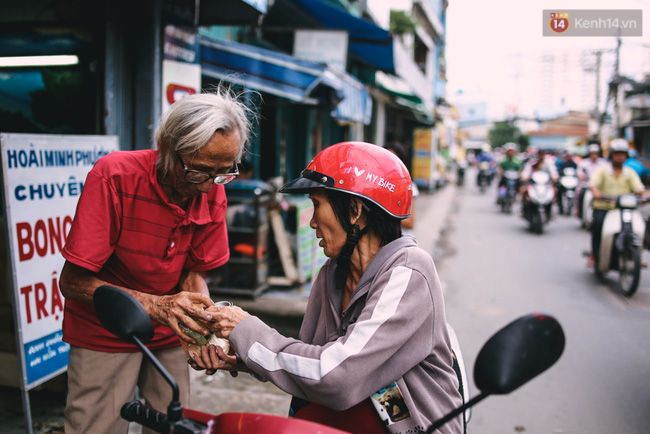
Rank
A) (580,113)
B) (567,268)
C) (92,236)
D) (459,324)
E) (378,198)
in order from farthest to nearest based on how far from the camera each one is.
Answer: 1. (580,113)
2. (567,268)
3. (459,324)
4. (92,236)
5. (378,198)

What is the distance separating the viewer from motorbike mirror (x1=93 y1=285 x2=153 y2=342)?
4.26ft

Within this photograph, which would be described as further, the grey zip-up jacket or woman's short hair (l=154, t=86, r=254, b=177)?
woman's short hair (l=154, t=86, r=254, b=177)

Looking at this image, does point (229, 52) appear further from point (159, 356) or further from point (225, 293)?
point (159, 356)

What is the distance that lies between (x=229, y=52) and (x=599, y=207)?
553 centimetres

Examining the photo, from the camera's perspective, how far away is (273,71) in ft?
16.9

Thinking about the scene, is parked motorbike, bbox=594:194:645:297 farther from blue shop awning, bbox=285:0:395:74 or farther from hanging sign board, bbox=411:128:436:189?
hanging sign board, bbox=411:128:436:189

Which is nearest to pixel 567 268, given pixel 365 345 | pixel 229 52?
pixel 229 52

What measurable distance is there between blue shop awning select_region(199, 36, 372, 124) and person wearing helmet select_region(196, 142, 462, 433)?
9.56ft

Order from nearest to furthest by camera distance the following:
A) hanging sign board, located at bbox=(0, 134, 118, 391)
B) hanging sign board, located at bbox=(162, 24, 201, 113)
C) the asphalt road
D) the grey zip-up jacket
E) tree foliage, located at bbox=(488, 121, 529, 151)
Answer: the grey zip-up jacket → hanging sign board, located at bbox=(0, 134, 118, 391) → the asphalt road → hanging sign board, located at bbox=(162, 24, 201, 113) → tree foliage, located at bbox=(488, 121, 529, 151)

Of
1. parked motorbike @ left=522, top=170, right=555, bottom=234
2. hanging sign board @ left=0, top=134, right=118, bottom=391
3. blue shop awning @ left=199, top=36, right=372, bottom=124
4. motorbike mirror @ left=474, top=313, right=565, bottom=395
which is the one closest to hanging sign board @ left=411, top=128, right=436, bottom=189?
parked motorbike @ left=522, top=170, right=555, bottom=234

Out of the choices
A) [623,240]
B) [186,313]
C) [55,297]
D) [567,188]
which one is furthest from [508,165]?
[186,313]

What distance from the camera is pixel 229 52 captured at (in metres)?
4.84

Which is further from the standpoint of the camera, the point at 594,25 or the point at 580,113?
the point at 580,113

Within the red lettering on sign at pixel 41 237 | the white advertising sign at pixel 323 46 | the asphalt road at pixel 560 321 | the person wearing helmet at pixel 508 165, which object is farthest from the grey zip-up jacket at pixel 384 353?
the person wearing helmet at pixel 508 165
